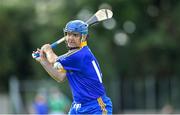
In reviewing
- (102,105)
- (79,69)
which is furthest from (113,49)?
(79,69)

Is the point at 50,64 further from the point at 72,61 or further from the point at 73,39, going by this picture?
the point at 73,39

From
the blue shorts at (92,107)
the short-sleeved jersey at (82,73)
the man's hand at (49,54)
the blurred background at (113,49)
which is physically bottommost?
the blurred background at (113,49)

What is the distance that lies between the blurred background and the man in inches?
779

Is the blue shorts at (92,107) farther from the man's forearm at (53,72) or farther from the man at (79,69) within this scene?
the man's forearm at (53,72)

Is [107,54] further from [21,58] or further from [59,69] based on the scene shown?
[59,69]

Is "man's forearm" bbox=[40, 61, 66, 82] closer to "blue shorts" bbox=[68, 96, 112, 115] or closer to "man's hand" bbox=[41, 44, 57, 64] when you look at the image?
"man's hand" bbox=[41, 44, 57, 64]

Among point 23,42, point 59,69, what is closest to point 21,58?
point 23,42

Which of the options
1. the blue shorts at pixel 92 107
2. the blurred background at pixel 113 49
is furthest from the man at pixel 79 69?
the blurred background at pixel 113 49

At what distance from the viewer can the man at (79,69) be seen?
27.3ft

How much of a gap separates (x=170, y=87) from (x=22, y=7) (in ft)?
27.6

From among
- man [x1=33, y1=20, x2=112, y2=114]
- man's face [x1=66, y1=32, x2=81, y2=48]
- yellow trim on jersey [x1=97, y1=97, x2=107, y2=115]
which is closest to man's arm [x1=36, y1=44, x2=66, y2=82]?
man [x1=33, y1=20, x2=112, y2=114]

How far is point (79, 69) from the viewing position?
835cm

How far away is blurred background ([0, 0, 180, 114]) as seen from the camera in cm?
2950

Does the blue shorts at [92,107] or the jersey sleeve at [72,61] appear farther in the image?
the blue shorts at [92,107]
